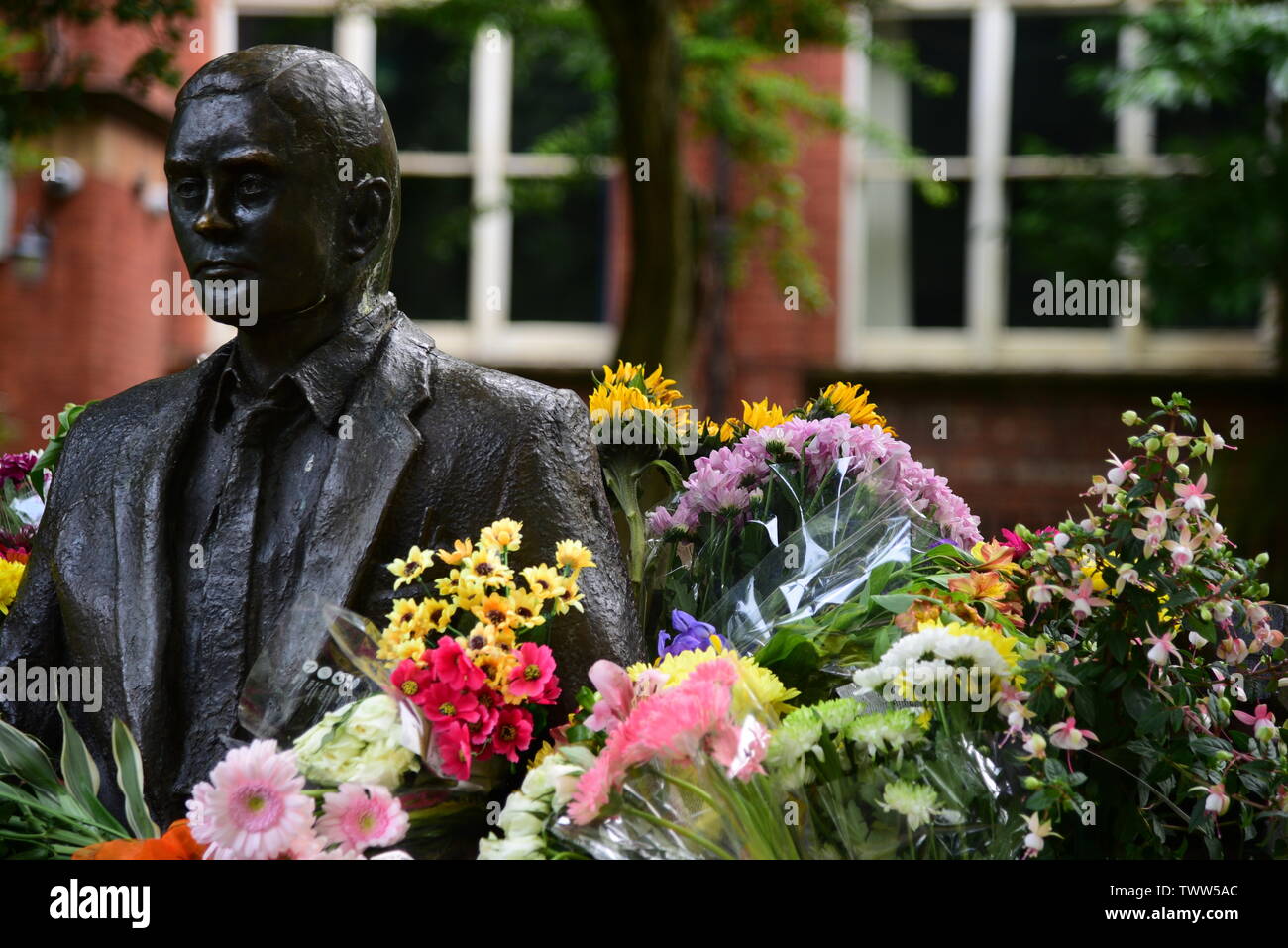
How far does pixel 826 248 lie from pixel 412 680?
9.46 meters

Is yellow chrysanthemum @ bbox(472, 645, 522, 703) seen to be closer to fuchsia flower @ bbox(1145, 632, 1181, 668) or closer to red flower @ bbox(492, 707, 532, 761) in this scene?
red flower @ bbox(492, 707, 532, 761)

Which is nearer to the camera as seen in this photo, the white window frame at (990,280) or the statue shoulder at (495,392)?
the statue shoulder at (495,392)

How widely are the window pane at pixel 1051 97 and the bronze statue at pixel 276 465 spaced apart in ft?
32.0

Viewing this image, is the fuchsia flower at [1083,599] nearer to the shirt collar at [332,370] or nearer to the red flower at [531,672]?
the red flower at [531,672]

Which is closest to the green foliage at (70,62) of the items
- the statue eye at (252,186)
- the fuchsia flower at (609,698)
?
the statue eye at (252,186)

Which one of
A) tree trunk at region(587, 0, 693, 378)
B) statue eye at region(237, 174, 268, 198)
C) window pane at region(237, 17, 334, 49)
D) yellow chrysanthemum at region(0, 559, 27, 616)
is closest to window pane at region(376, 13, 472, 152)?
window pane at region(237, 17, 334, 49)

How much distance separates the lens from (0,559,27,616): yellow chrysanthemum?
279 cm

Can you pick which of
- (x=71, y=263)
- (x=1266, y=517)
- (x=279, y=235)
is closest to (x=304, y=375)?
(x=279, y=235)

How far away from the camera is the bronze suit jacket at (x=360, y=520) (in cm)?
234

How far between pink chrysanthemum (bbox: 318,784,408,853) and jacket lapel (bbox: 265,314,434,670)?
0.34 m

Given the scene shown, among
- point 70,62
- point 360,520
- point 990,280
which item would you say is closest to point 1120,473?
point 360,520

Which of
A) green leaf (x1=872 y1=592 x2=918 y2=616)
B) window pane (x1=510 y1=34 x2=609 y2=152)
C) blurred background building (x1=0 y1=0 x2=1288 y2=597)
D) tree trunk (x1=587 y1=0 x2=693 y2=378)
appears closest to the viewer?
green leaf (x1=872 y1=592 x2=918 y2=616)

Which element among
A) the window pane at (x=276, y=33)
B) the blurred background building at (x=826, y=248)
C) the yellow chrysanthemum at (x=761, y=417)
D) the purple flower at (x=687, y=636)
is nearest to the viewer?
the purple flower at (x=687, y=636)
